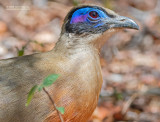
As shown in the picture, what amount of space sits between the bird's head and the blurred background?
1402mm

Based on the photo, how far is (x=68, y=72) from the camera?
11.6 feet

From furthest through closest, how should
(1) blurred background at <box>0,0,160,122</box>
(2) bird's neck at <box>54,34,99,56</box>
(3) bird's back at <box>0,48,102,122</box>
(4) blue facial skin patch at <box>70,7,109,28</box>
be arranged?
(1) blurred background at <box>0,0,160,122</box>, (4) blue facial skin patch at <box>70,7,109,28</box>, (2) bird's neck at <box>54,34,99,56</box>, (3) bird's back at <box>0,48,102,122</box>

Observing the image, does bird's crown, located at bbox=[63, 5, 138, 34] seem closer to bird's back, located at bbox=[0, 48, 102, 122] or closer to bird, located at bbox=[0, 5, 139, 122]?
bird, located at bbox=[0, 5, 139, 122]

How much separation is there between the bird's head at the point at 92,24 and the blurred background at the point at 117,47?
1.40 metres

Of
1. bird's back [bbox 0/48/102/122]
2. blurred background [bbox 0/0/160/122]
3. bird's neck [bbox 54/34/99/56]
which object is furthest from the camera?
blurred background [bbox 0/0/160/122]

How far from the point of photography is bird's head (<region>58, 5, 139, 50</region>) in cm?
375

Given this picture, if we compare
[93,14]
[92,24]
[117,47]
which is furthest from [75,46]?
[117,47]

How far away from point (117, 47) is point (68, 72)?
158 inches

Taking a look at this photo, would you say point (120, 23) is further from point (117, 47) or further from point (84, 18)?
Result: point (117, 47)

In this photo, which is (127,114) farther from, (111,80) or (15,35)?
(15,35)

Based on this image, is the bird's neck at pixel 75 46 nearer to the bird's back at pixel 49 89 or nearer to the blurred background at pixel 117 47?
the bird's back at pixel 49 89

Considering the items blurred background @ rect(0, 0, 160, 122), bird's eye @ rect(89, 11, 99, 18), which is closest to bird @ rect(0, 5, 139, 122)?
bird's eye @ rect(89, 11, 99, 18)

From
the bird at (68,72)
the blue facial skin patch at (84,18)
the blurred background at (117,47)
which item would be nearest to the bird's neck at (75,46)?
the bird at (68,72)

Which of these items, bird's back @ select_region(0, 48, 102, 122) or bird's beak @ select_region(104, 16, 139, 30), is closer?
bird's back @ select_region(0, 48, 102, 122)
